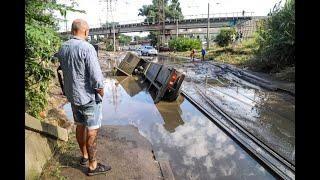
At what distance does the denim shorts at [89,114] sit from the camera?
509cm

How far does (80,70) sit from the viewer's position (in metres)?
4.97

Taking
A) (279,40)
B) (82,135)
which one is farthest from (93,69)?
(279,40)

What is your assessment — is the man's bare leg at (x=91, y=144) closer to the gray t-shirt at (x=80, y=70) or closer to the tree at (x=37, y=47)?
the gray t-shirt at (x=80, y=70)

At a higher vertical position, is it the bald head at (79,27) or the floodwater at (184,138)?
the bald head at (79,27)

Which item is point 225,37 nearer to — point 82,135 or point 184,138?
point 184,138

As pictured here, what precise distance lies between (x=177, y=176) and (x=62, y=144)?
6.70 feet

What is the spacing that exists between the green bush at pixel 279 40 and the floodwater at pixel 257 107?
11.4 feet

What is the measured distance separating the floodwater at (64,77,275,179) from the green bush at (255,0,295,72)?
999 cm

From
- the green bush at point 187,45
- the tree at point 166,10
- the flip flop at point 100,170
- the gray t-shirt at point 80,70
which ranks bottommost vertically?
the flip flop at point 100,170

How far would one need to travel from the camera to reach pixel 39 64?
18.9 feet

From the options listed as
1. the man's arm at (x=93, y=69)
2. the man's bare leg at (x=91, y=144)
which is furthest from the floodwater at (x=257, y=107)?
the man's arm at (x=93, y=69)

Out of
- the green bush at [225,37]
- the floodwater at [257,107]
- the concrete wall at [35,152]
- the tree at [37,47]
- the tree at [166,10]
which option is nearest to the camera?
the concrete wall at [35,152]
